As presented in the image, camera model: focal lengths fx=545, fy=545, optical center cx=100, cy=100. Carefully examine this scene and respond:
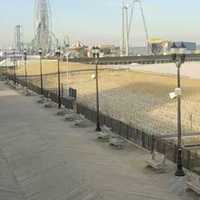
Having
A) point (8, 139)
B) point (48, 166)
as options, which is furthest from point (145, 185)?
point (8, 139)

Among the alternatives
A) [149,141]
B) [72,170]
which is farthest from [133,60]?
[72,170]

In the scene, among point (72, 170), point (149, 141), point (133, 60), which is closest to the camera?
point (72, 170)

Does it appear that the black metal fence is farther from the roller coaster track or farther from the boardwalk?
the roller coaster track

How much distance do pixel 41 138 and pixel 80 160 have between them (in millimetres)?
5944

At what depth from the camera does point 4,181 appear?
58.7ft

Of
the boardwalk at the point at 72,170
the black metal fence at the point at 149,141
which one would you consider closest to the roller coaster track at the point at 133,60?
the black metal fence at the point at 149,141

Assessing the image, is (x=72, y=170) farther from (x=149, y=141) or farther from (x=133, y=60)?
(x=133, y=60)

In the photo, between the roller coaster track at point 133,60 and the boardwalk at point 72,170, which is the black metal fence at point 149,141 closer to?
the boardwalk at point 72,170

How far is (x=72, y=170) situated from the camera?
1912cm

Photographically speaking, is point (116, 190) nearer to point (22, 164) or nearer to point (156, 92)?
point (22, 164)

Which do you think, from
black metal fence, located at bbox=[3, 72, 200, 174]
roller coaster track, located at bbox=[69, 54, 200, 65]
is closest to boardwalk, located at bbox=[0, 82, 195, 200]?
black metal fence, located at bbox=[3, 72, 200, 174]

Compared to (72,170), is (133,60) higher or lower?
higher

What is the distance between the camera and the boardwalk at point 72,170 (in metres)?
16.1

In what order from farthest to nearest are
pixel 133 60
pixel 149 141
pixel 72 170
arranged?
pixel 133 60 → pixel 149 141 → pixel 72 170
